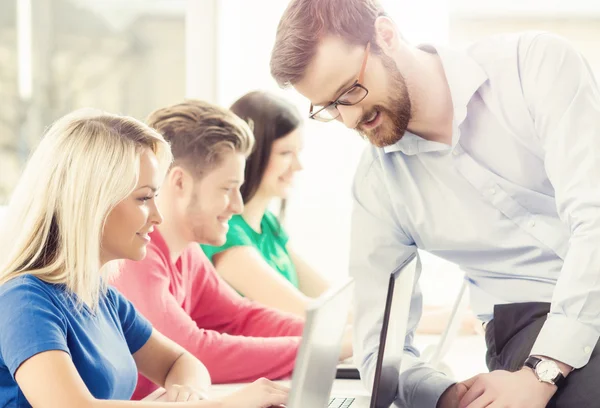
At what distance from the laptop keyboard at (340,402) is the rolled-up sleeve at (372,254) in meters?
0.07

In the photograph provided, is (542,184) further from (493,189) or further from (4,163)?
(4,163)

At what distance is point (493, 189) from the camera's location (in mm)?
1559

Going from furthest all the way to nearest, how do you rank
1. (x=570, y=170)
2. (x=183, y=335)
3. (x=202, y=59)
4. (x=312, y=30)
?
(x=202, y=59) → (x=183, y=335) → (x=312, y=30) → (x=570, y=170)

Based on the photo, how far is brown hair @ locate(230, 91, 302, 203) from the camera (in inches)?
107

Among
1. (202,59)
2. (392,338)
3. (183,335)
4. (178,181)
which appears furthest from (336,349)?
(202,59)

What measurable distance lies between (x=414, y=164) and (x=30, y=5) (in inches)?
109

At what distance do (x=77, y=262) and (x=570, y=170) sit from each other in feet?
2.70

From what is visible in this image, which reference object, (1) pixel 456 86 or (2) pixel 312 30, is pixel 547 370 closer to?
(1) pixel 456 86

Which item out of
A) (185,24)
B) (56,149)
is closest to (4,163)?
(185,24)

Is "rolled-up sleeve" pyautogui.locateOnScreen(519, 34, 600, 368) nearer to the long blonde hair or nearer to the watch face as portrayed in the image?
the watch face

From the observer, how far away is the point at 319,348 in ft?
3.30

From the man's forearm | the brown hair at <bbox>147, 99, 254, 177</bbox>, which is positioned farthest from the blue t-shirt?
the brown hair at <bbox>147, 99, 254, 177</bbox>

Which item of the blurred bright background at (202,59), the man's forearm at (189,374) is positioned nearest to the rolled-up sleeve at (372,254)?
the man's forearm at (189,374)

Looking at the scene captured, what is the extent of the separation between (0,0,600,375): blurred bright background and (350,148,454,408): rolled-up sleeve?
1.86 meters
